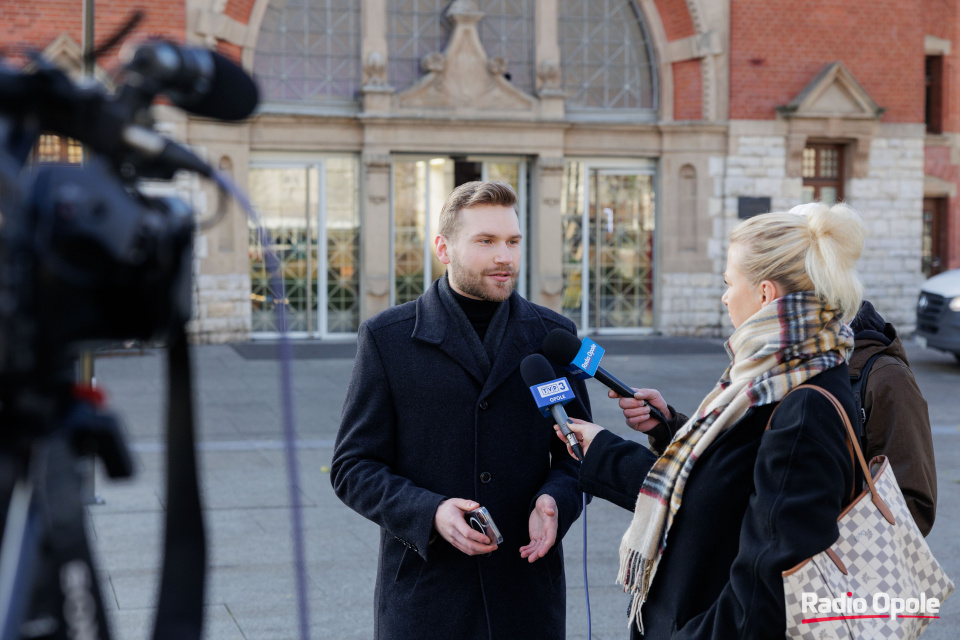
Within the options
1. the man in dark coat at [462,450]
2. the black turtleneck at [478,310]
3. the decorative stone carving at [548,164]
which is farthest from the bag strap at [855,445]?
the decorative stone carving at [548,164]

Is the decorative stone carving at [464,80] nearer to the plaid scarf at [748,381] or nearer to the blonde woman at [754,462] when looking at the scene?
the blonde woman at [754,462]

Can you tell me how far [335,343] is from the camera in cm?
1823

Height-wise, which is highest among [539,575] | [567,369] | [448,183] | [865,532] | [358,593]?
[448,183]

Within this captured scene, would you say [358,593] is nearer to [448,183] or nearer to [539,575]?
[539,575]

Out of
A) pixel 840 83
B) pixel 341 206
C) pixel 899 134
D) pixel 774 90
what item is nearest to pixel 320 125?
pixel 341 206

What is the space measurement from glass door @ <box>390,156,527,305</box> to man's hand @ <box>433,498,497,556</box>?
1609 centimetres

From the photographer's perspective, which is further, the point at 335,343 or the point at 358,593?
the point at 335,343

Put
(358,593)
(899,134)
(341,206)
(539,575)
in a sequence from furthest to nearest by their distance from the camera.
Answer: (899,134) < (341,206) < (358,593) < (539,575)

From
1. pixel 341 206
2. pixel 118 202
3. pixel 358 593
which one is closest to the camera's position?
pixel 118 202

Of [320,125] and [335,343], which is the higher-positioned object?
[320,125]

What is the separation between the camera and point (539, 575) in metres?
3.16

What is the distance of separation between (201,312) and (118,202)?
16.9 meters

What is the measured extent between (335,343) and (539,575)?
15313 mm

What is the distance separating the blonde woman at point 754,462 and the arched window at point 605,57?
1733 centimetres
